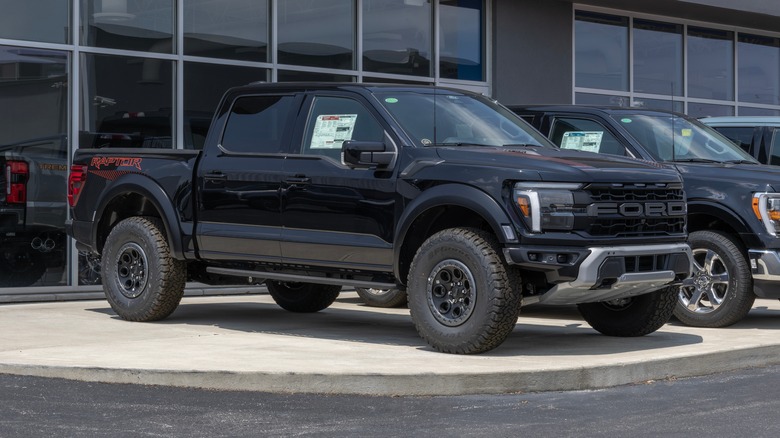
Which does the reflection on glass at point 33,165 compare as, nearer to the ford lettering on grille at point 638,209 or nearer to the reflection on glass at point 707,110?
the ford lettering on grille at point 638,209

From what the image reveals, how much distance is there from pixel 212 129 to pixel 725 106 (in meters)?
13.8

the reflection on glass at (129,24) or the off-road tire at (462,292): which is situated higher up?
the reflection on glass at (129,24)

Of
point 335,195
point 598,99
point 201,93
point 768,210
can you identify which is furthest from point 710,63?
point 335,195

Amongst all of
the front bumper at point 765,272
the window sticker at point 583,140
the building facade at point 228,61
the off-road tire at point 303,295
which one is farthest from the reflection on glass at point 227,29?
the front bumper at point 765,272

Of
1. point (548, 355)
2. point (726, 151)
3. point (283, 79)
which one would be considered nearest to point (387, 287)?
point (548, 355)

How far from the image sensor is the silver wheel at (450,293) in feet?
29.1

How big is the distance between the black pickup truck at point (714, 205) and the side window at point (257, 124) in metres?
3.22

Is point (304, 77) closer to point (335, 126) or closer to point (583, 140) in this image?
point (583, 140)

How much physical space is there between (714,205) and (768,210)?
458 millimetres

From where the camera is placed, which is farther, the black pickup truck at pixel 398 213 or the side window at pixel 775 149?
the side window at pixel 775 149

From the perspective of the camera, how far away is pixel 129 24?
1437 cm

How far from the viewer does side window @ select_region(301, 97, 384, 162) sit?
9.81 metres

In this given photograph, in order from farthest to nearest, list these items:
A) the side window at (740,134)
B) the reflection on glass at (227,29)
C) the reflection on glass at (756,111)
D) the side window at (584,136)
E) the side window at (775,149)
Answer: the reflection on glass at (756,111)
the reflection on glass at (227,29)
the side window at (740,134)
the side window at (775,149)
the side window at (584,136)

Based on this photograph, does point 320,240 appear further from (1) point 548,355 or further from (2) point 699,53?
(2) point 699,53
